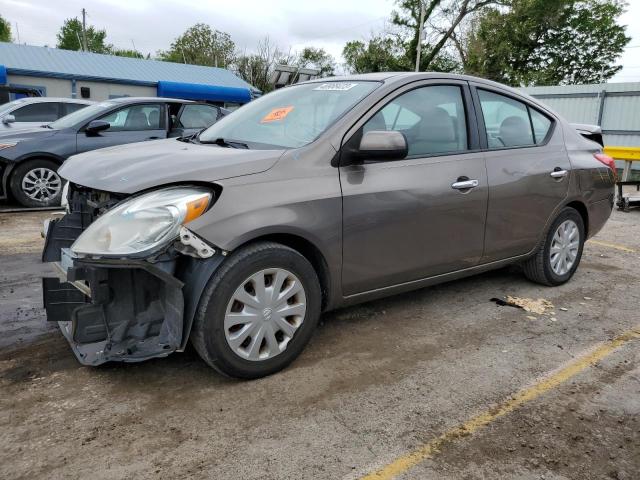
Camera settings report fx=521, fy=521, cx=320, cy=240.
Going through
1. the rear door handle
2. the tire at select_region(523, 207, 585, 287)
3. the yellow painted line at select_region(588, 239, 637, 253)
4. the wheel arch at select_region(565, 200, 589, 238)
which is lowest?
the yellow painted line at select_region(588, 239, 637, 253)

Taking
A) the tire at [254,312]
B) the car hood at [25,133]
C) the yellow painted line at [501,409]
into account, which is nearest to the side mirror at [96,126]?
the car hood at [25,133]

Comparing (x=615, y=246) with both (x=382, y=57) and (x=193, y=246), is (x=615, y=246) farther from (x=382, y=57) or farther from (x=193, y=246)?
(x=382, y=57)

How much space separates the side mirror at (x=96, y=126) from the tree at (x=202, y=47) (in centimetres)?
4259

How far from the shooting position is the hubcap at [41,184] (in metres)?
7.26

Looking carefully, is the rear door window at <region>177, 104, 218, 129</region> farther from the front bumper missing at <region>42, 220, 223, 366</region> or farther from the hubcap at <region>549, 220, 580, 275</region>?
the front bumper missing at <region>42, 220, 223, 366</region>

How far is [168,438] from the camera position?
229 cm

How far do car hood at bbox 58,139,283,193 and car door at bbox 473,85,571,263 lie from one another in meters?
1.71

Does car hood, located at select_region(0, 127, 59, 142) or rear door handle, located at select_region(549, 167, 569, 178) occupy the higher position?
car hood, located at select_region(0, 127, 59, 142)

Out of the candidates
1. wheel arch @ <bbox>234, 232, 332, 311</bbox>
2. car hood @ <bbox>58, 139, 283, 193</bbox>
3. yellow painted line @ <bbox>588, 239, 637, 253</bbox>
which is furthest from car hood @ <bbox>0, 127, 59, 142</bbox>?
yellow painted line @ <bbox>588, 239, 637, 253</bbox>

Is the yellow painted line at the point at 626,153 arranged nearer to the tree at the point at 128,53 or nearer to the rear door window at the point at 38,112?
the rear door window at the point at 38,112

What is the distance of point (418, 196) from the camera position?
10.7ft

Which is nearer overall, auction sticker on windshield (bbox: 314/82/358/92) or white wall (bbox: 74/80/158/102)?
auction sticker on windshield (bbox: 314/82/358/92)

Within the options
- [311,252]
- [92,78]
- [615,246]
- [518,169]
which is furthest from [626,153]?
[92,78]

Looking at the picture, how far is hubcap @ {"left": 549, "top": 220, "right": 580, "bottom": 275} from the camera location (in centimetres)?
438
